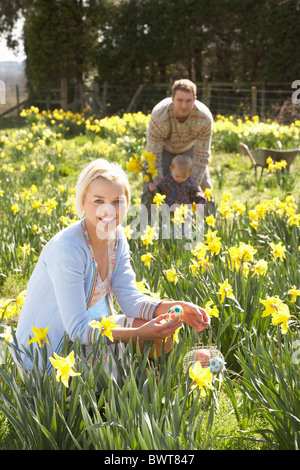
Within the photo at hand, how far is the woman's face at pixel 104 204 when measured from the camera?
6.90 ft

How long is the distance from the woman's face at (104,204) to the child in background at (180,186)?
240cm

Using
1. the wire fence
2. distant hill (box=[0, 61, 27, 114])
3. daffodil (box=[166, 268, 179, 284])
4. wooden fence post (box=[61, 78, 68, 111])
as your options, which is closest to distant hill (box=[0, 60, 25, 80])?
distant hill (box=[0, 61, 27, 114])

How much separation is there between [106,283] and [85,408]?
750 mm

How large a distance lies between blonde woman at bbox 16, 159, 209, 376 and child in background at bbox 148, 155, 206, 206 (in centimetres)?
228

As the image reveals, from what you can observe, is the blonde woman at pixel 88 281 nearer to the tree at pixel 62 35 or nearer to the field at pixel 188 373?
the field at pixel 188 373

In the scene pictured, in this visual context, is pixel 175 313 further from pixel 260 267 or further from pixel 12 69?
pixel 12 69

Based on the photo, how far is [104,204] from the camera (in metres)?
2.11

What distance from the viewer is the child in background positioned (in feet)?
14.9

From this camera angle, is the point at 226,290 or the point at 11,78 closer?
the point at 226,290

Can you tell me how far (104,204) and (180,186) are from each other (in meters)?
2.54

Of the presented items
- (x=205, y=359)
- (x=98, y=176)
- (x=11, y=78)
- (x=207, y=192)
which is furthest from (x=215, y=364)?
(x=11, y=78)

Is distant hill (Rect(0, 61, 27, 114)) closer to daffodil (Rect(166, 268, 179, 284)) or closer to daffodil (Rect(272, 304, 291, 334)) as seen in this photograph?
daffodil (Rect(166, 268, 179, 284))

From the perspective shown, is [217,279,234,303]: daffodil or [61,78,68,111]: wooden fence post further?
[61,78,68,111]: wooden fence post
